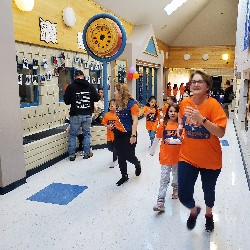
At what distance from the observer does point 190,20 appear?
1577 cm

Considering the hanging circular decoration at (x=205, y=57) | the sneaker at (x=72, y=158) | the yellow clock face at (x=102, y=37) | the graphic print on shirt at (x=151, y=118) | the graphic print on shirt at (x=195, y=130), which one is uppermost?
the hanging circular decoration at (x=205, y=57)

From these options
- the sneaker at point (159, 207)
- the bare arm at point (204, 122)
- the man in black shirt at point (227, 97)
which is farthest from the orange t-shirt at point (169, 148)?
the man in black shirt at point (227, 97)

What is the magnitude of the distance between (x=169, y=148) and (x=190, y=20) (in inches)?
551

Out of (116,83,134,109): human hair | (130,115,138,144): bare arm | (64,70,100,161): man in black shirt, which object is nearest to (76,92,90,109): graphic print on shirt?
(64,70,100,161): man in black shirt

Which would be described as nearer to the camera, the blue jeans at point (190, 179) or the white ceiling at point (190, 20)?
the blue jeans at point (190, 179)

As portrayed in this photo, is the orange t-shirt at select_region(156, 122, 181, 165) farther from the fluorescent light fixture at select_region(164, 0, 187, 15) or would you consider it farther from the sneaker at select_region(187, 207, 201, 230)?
the fluorescent light fixture at select_region(164, 0, 187, 15)

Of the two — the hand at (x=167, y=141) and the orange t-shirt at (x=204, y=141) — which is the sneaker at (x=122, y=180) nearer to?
the hand at (x=167, y=141)

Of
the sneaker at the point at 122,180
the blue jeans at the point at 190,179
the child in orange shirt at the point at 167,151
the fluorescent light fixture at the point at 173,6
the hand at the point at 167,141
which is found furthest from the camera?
the fluorescent light fixture at the point at 173,6

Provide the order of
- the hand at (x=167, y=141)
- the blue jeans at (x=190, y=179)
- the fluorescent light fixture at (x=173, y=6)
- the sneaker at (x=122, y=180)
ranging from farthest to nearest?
the fluorescent light fixture at (x=173, y=6), the sneaker at (x=122, y=180), the hand at (x=167, y=141), the blue jeans at (x=190, y=179)

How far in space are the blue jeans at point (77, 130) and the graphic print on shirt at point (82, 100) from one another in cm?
19

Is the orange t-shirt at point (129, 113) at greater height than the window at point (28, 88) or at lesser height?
lesser

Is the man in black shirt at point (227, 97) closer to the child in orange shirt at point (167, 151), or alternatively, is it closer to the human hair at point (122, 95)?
the human hair at point (122, 95)

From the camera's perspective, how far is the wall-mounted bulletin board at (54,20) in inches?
222

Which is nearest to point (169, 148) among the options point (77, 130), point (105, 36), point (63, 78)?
point (77, 130)
